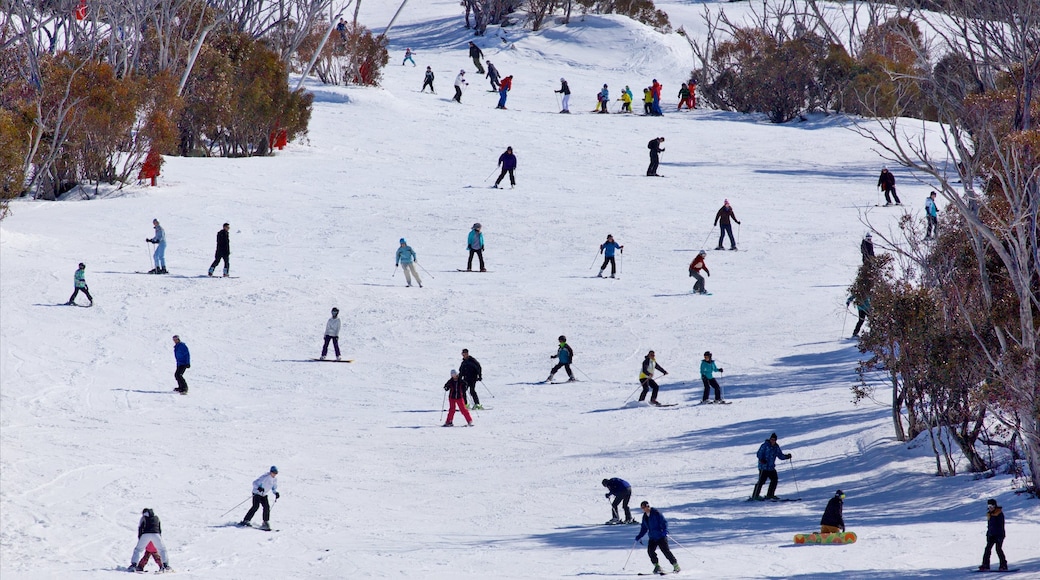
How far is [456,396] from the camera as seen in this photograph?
18812 mm

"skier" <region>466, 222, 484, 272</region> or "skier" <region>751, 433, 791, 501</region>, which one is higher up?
"skier" <region>466, 222, 484, 272</region>

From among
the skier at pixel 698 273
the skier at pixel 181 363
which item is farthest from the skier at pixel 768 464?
the skier at pixel 698 273

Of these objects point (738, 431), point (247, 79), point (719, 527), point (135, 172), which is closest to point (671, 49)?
point (247, 79)

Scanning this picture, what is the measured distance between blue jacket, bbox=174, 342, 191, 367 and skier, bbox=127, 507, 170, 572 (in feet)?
24.2

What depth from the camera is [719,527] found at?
14602 mm

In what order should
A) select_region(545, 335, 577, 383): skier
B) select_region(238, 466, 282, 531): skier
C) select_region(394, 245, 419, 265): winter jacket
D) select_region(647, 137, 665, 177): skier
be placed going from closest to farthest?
select_region(238, 466, 282, 531): skier, select_region(545, 335, 577, 383): skier, select_region(394, 245, 419, 265): winter jacket, select_region(647, 137, 665, 177): skier

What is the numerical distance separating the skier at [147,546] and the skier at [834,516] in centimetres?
712

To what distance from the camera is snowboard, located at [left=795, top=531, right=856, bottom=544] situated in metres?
13.5

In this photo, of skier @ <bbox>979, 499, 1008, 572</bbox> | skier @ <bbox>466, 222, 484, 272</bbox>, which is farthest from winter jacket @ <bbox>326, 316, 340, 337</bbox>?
skier @ <bbox>979, 499, 1008, 572</bbox>

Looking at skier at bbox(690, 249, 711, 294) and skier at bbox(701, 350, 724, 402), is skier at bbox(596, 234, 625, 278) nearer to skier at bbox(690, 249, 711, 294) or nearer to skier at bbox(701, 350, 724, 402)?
skier at bbox(690, 249, 711, 294)

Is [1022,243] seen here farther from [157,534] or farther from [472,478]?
[157,534]

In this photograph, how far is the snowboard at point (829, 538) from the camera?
13.5 meters

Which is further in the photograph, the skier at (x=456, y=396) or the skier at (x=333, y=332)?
the skier at (x=333, y=332)

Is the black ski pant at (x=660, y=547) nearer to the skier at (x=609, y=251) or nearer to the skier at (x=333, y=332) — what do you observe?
the skier at (x=333, y=332)
